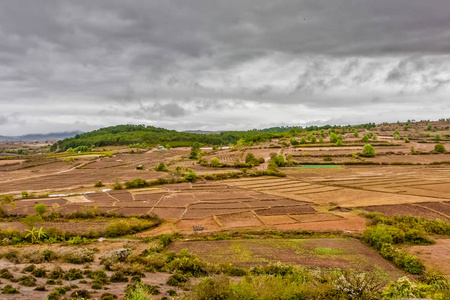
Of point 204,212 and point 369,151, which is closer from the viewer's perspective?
point 204,212

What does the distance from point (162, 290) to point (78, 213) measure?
89.8ft

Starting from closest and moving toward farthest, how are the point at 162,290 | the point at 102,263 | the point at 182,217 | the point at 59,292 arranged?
the point at 59,292 < the point at 162,290 < the point at 102,263 < the point at 182,217

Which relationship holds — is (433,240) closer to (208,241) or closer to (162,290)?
(208,241)

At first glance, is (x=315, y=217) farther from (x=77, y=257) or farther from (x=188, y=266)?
(x=77, y=257)

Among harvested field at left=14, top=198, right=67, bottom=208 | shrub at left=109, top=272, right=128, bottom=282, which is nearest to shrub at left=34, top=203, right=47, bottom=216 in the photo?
harvested field at left=14, top=198, right=67, bottom=208

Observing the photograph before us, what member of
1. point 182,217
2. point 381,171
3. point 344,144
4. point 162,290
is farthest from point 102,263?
point 344,144

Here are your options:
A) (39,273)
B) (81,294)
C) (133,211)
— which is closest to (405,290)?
(81,294)

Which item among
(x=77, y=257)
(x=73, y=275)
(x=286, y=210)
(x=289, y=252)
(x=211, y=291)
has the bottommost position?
(x=286, y=210)

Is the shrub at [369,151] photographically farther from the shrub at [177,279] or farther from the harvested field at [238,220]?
the shrub at [177,279]

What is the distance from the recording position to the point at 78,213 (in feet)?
120

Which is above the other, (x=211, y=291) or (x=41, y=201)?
(x=211, y=291)

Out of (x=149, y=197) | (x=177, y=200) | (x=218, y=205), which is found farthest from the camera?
(x=149, y=197)

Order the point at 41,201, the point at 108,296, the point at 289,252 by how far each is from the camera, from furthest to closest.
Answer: the point at 41,201
the point at 289,252
the point at 108,296

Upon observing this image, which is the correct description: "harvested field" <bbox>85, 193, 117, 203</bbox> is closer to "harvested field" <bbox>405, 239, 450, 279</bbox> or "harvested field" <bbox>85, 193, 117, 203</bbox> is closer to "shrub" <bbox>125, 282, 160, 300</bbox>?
"shrub" <bbox>125, 282, 160, 300</bbox>
